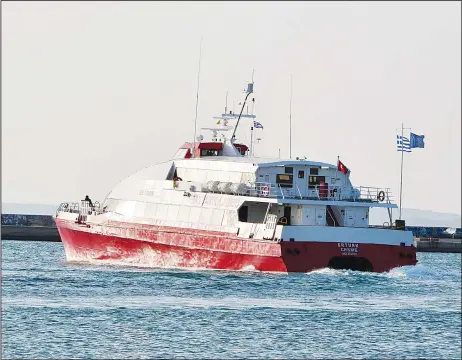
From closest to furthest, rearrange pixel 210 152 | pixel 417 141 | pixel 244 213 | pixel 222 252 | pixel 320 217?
pixel 222 252
pixel 320 217
pixel 244 213
pixel 417 141
pixel 210 152

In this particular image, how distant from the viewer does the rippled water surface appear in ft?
114

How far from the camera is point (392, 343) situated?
36.2m

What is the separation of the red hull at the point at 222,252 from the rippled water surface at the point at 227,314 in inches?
24.3

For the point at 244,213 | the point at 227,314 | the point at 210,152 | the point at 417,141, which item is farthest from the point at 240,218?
the point at 227,314

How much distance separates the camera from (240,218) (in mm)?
57188

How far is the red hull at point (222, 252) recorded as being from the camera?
5238 cm

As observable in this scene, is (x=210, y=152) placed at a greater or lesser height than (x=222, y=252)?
greater

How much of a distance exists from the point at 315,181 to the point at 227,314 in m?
18.1

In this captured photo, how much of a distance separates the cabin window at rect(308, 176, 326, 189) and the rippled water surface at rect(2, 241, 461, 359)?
5.62m

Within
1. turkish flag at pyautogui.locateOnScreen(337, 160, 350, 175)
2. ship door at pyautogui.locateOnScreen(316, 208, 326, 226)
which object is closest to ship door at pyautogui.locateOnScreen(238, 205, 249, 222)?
ship door at pyautogui.locateOnScreen(316, 208, 326, 226)

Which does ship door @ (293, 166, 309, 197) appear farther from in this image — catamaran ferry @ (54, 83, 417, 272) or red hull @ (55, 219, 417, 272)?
red hull @ (55, 219, 417, 272)

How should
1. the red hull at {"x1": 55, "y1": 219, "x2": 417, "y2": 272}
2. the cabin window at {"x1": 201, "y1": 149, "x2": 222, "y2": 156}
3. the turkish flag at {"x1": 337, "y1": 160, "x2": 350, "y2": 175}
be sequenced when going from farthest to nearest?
the cabin window at {"x1": 201, "y1": 149, "x2": 222, "y2": 156}
the turkish flag at {"x1": 337, "y1": 160, "x2": 350, "y2": 175}
the red hull at {"x1": 55, "y1": 219, "x2": 417, "y2": 272}

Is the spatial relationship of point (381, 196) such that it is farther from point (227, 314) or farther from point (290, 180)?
point (227, 314)

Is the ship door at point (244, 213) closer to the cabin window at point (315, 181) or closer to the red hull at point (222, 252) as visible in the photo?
the red hull at point (222, 252)
